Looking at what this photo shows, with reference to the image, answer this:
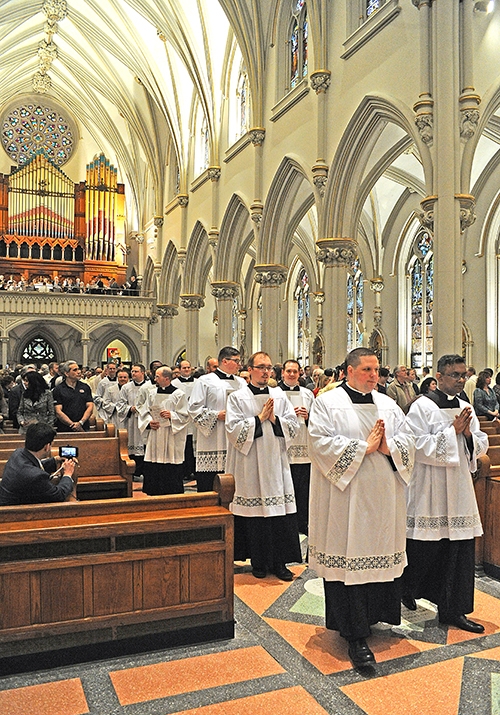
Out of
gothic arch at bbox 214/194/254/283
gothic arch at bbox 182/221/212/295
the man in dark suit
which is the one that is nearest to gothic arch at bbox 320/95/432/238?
gothic arch at bbox 214/194/254/283

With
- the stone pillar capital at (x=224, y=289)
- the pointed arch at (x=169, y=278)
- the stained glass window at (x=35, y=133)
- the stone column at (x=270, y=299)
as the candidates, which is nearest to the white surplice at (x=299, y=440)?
the stone column at (x=270, y=299)

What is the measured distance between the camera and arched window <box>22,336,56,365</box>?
29016 millimetres

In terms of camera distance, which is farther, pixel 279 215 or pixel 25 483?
pixel 279 215

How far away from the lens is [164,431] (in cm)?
797

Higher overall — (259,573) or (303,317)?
(303,317)

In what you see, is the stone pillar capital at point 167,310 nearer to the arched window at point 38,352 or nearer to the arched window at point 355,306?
the arched window at point 38,352

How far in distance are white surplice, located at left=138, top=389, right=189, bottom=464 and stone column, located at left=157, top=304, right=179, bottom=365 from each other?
1885 cm

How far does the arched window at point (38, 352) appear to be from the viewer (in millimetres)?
29016

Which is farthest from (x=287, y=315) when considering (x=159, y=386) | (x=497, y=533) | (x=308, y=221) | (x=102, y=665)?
(x=102, y=665)

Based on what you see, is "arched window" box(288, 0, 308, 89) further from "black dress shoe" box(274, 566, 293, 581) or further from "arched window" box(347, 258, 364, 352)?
"black dress shoe" box(274, 566, 293, 581)

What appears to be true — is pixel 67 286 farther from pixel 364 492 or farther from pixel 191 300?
pixel 364 492

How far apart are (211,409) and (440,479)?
9.23 ft

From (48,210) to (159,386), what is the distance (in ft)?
85.0

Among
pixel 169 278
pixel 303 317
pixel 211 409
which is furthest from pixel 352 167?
pixel 169 278
